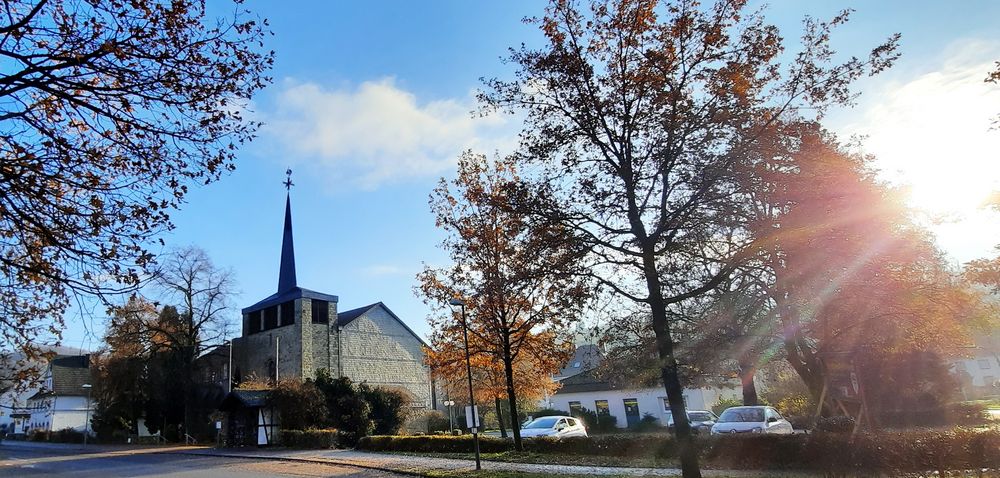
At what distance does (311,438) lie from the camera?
30.0 m

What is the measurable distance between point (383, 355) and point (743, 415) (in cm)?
3076

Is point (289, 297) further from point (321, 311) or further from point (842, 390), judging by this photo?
point (842, 390)

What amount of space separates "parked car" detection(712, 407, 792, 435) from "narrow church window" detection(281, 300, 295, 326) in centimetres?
3108

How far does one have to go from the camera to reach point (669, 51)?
12.5m

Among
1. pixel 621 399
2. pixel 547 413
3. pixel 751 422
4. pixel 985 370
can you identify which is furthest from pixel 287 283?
pixel 985 370

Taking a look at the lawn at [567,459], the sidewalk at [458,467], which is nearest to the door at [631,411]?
the sidewalk at [458,467]

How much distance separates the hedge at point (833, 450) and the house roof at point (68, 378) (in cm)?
6323

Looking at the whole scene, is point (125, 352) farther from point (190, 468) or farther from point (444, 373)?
point (444, 373)

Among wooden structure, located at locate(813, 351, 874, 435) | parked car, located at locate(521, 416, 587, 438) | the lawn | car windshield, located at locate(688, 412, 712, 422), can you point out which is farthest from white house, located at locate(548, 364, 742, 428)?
the lawn

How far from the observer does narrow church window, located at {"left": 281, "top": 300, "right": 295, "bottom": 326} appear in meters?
41.1

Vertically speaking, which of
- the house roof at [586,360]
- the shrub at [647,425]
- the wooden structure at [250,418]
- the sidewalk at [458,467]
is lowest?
the shrub at [647,425]

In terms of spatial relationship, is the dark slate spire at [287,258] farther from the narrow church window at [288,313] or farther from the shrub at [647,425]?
the shrub at [647,425]

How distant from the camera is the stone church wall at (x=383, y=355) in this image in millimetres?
42594

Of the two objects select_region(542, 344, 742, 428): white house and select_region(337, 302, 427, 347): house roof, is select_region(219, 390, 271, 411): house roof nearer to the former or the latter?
select_region(337, 302, 427, 347): house roof
